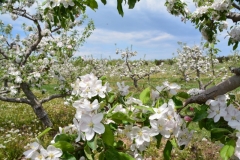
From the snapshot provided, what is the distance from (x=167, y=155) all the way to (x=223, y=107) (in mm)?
401

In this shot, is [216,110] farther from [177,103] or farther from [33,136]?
[33,136]

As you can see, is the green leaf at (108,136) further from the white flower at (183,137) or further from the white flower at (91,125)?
the white flower at (183,137)

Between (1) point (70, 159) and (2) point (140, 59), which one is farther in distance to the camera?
(2) point (140, 59)

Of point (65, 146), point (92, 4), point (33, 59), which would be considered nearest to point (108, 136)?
point (65, 146)

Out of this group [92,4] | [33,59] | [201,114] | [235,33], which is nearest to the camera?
[201,114]

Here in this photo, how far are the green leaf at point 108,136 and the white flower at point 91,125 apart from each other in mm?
42

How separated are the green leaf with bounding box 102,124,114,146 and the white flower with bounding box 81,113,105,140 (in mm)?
42

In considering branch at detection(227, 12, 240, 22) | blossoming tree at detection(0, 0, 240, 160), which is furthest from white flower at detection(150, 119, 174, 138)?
branch at detection(227, 12, 240, 22)

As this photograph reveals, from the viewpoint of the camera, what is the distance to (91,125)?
127cm

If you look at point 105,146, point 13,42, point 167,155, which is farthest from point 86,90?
point 13,42

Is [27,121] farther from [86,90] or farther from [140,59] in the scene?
[140,59]

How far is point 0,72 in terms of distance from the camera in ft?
19.1

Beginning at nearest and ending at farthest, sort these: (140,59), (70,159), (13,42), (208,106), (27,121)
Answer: (70,159)
(208,106)
(13,42)
(27,121)
(140,59)

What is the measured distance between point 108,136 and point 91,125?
0.10m
